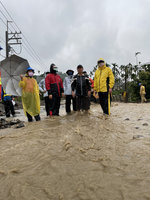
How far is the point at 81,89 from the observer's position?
18.6ft

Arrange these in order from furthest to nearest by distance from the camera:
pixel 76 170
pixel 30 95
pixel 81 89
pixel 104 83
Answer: pixel 81 89 → pixel 30 95 → pixel 104 83 → pixel 76 170

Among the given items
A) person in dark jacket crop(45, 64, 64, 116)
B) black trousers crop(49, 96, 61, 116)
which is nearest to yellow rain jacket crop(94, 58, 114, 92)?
person in dark jacket crop(45, 64, 64, 116)

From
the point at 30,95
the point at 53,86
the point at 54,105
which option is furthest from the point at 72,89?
the point at 30,95

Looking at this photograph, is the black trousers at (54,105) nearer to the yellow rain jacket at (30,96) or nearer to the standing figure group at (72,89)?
the standing figure group at (72,89)

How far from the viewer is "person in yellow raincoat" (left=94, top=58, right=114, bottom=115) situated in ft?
17.6

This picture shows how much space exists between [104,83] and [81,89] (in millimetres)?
785

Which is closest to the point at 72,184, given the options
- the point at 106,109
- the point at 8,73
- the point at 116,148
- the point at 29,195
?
the point at 29,195

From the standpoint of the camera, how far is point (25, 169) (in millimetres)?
1927

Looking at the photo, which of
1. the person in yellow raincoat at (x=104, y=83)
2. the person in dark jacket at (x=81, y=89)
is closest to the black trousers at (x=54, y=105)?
the person in dark jacket at (x=81, y=89)

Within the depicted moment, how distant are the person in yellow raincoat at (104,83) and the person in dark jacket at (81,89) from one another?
1.32ft

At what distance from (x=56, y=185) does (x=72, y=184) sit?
0.15m

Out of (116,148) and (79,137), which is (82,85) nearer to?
(79,137)

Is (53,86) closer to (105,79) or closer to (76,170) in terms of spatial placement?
(105,79)

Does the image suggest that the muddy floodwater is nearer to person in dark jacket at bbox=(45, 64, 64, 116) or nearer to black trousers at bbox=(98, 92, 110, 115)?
black trousers at bbox=(98, 92, 110, 115)
